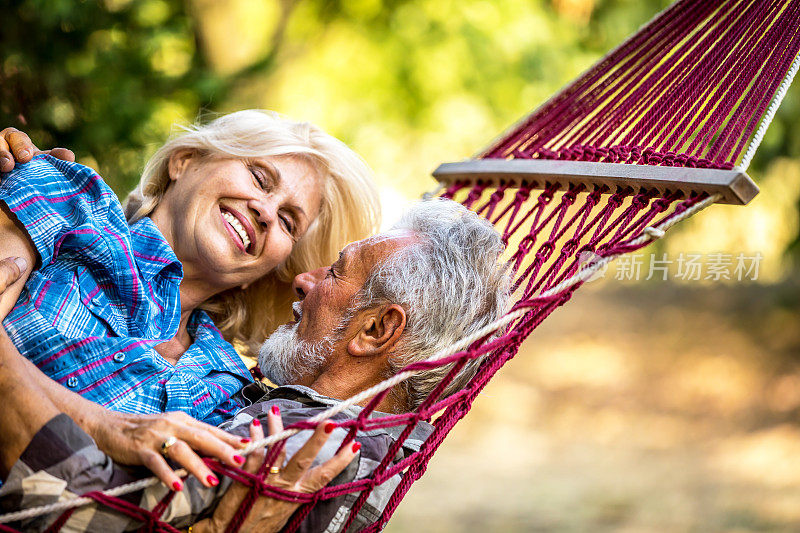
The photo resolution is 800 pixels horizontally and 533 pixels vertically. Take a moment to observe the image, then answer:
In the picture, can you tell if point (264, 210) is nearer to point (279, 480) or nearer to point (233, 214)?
point (233, 214)

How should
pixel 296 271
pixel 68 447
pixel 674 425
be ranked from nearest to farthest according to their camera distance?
1. pixel 68 447
2. pixel 296 271
3. pixel 674 425

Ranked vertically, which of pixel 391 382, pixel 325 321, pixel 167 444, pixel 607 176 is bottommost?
pixel 167 444

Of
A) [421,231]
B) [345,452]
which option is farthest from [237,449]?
[421,231]

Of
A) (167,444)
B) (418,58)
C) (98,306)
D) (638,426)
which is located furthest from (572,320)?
(167,444)

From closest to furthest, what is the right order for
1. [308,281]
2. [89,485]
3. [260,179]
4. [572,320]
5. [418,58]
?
[89,485]
[308,281]
[260,179]
[418,58]
[572,320]

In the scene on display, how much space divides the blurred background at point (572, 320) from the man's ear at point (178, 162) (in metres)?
2.14

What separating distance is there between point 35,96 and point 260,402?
154 centimetres

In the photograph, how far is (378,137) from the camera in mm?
6398

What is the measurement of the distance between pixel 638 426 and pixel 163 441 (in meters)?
5.18

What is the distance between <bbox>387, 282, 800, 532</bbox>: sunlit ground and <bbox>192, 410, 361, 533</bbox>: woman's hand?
3605mm

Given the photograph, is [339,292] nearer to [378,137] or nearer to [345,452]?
[345,452]

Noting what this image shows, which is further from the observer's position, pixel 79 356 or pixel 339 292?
pixel 339 292

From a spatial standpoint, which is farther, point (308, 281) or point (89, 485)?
point (308, 281)

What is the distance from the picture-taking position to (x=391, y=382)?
153 cm
